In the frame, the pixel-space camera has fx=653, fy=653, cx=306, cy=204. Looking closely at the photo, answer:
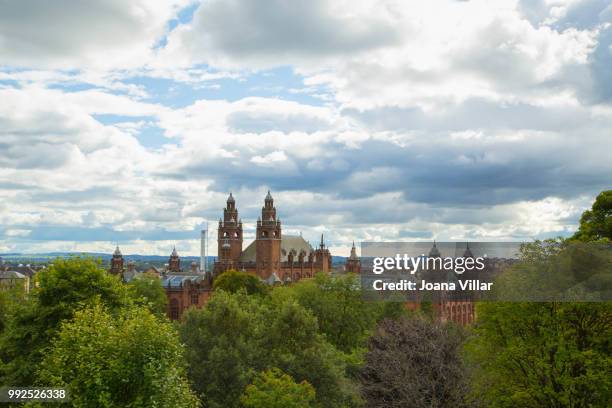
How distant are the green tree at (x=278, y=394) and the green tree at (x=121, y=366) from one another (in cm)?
807

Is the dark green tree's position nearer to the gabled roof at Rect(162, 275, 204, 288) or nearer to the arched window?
the arched window

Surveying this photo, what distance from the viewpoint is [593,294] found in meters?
28.4

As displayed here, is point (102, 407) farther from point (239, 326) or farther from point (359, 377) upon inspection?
point (359, 377)

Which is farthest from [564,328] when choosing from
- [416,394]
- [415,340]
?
[415,340]

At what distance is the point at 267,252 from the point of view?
14175cm

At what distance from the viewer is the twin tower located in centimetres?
14075

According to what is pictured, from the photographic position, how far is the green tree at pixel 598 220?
40875mm

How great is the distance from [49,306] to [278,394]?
48.1 feet

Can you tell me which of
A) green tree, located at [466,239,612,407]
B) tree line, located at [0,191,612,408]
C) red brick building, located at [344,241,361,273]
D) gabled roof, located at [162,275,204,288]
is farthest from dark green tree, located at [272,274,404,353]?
red brick building, located at [344,241,361,273]

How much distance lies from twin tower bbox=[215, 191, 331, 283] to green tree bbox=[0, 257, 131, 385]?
93.0 metres

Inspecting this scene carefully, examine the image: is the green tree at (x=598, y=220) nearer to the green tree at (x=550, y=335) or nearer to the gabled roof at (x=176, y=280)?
the green tree at (x=550, y=335)

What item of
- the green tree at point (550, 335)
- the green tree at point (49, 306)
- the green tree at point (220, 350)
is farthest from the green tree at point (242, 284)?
the green tree at point (550, 335)

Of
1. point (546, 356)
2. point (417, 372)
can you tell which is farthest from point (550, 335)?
point (417, 372)

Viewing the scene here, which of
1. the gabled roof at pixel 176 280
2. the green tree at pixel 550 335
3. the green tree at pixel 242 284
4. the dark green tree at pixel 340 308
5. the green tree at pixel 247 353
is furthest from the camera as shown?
the gabled roof at pixel 176 280
